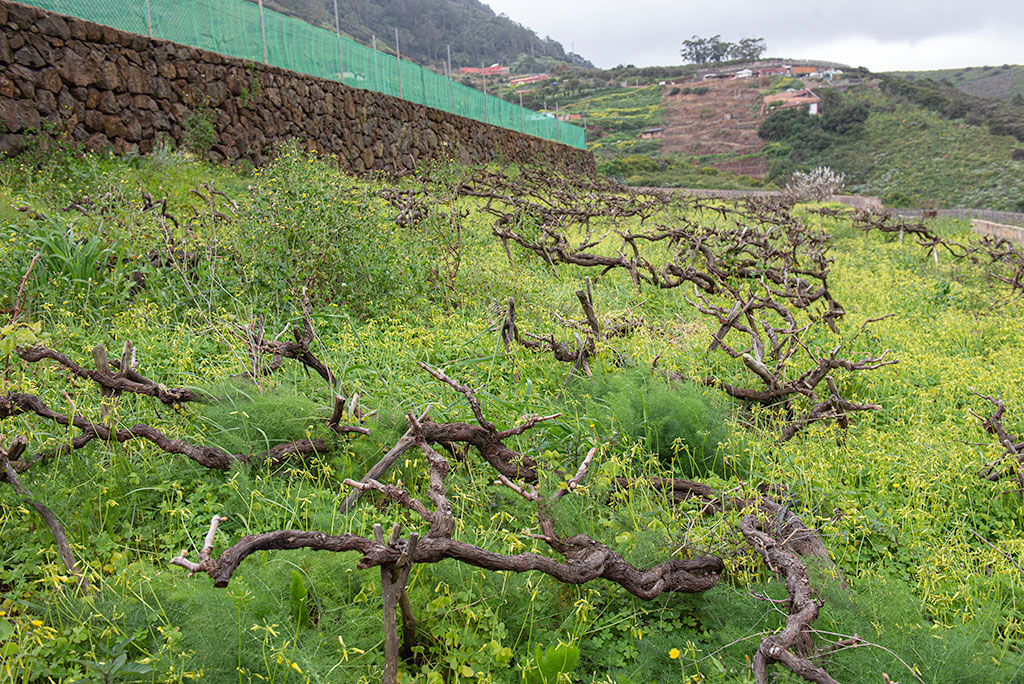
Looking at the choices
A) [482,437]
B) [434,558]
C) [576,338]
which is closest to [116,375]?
[482,437]

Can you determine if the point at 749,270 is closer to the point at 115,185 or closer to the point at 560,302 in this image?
the point at 560,302

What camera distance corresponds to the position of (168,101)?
10.6m

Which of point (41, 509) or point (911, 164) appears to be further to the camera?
point (911, 164)

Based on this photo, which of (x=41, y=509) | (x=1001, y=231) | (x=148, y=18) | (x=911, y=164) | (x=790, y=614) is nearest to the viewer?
(x=790, y=614)

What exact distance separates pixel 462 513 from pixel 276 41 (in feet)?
44.0

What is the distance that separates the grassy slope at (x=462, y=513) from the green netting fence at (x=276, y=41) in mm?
6838

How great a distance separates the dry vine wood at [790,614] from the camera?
5.32 ft

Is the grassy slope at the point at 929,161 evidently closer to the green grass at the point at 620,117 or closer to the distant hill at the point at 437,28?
the green grass at the point at 620,117

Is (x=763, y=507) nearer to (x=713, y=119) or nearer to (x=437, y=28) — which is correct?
(x=713, y=119)

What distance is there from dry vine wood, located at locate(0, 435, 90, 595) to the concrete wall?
311 inches

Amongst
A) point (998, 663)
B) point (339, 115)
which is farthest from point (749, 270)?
point (339, 115)

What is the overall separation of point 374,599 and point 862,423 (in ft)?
9.77

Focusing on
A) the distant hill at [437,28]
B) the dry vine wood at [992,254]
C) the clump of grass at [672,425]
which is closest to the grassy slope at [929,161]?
the dry vine wood at [992,254]

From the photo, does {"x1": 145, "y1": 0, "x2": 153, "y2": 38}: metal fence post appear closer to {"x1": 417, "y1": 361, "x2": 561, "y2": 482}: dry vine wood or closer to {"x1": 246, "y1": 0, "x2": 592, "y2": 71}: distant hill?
{"x1": 417, "y1": 361, "x2": 561, "y2": 482}: dry vine wood
